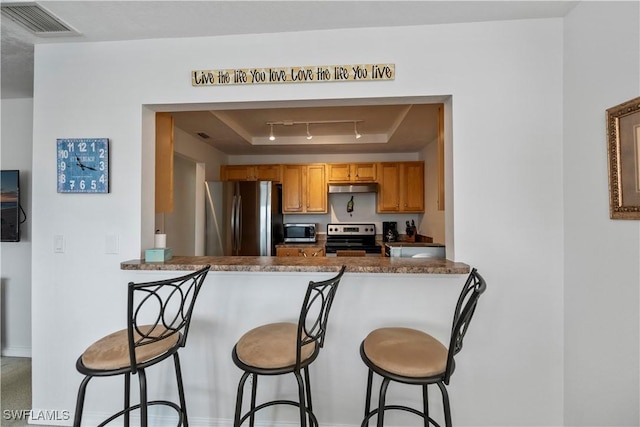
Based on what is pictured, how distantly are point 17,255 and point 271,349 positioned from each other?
316 centimetres

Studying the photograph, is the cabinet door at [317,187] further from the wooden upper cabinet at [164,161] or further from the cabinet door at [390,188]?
the wooden upper cabinet at [164,161]

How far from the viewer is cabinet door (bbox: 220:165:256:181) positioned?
443 cm

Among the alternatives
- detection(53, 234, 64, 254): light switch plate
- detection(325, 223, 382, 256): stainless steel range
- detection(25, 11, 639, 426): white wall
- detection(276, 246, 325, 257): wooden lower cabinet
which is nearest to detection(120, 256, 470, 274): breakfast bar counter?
detection(25, 11, 639, 426): white wall

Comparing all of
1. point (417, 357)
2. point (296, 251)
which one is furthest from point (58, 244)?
point (296, 251)

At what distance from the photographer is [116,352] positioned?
124 centimetres

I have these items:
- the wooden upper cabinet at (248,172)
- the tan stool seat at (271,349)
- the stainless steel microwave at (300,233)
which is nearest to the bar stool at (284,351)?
the tan stool seat at (271,349)

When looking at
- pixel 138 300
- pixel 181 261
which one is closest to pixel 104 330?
pixel 138 300

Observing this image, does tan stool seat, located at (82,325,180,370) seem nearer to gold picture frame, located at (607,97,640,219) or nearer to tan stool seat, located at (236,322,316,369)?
tan stool seat, located at (236,322,316,369)

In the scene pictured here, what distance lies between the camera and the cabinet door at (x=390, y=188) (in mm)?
4297

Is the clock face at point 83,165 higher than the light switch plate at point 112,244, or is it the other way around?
the clock face at point 83,165

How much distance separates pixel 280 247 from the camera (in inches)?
158

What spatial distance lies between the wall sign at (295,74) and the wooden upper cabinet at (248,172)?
2.61 m

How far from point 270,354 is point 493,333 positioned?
1368mm

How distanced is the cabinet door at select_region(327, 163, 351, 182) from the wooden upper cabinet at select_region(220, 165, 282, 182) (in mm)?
791
